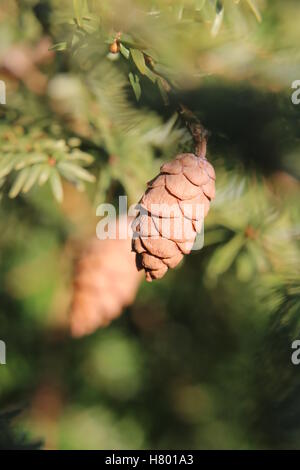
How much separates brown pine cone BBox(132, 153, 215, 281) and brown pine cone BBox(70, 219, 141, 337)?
18 cm

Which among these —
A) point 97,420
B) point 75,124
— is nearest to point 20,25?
point 75,124

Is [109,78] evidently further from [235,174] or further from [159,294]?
[159,294]

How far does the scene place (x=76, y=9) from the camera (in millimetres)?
440

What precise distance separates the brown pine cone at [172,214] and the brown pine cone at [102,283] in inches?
7.0

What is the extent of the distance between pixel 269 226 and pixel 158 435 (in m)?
0.34

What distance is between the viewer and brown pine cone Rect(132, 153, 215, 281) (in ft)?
1.53

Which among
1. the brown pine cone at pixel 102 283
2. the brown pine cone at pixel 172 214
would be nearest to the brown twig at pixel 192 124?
the brown pine cone at pixel 172 214

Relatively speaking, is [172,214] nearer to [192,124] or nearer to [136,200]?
[192,124]

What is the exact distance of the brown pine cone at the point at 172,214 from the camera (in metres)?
0.47

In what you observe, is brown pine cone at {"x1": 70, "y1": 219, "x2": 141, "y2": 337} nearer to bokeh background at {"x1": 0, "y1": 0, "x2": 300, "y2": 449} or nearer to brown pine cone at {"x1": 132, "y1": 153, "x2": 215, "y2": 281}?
bokeh background at {"x1": 0, "y1": 0, "x2": 300, "y2": 449}

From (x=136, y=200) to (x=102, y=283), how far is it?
0.35ft

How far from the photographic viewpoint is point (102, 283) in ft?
2.17

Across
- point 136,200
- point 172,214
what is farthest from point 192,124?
point 136,200

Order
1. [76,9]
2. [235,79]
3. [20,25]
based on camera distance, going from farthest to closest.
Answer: [20,25] → [235,79] → [76,9]
